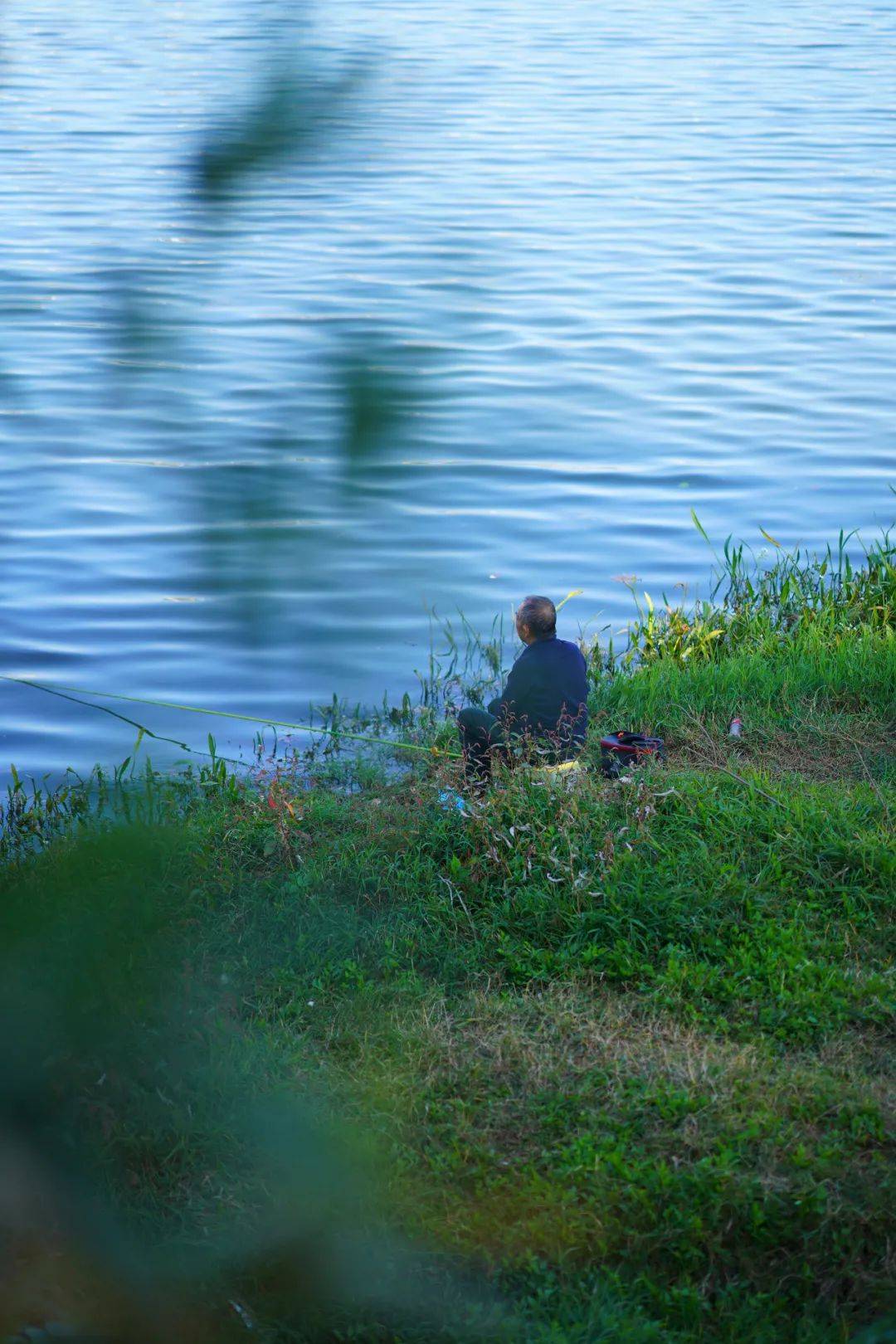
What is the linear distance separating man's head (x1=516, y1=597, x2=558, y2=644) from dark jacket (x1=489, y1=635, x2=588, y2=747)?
60mm

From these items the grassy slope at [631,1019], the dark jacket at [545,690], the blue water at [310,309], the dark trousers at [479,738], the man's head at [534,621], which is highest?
the blue water at [310,309]

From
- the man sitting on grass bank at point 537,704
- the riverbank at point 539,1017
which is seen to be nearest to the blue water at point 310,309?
the riverbank at point 539,1017

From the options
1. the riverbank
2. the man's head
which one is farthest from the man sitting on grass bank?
the riverbank

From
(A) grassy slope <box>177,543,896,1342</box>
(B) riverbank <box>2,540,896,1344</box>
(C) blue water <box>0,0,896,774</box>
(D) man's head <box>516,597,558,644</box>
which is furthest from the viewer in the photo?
(D) man's head <box>516,597,558,644</box>

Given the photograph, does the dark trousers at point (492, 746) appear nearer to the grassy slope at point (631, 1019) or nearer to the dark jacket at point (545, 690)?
the dark jacket at point (545, 690)

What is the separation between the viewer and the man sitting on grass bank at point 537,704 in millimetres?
5707

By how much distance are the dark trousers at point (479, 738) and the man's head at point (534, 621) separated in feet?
1.31

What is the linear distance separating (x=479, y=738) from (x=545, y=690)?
14.9 inches

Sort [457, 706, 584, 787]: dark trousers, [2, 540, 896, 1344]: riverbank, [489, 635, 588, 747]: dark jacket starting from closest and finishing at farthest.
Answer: [2, 540, 896, 1344]: riverbank, [457, 706, 584, 787]: dark trousers, [489, 635, 588, 747]: dark jacket

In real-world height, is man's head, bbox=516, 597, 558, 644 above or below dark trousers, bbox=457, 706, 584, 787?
above

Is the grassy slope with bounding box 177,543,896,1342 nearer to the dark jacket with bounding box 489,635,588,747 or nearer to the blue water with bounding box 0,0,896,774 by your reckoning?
the dark jacket with bounding box 489,635,588,747

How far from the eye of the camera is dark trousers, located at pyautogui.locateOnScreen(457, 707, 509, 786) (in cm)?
578

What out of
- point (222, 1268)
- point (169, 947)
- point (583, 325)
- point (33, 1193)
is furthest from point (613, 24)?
point (222, 1268)

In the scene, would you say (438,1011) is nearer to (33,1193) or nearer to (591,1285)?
(591,1285)
